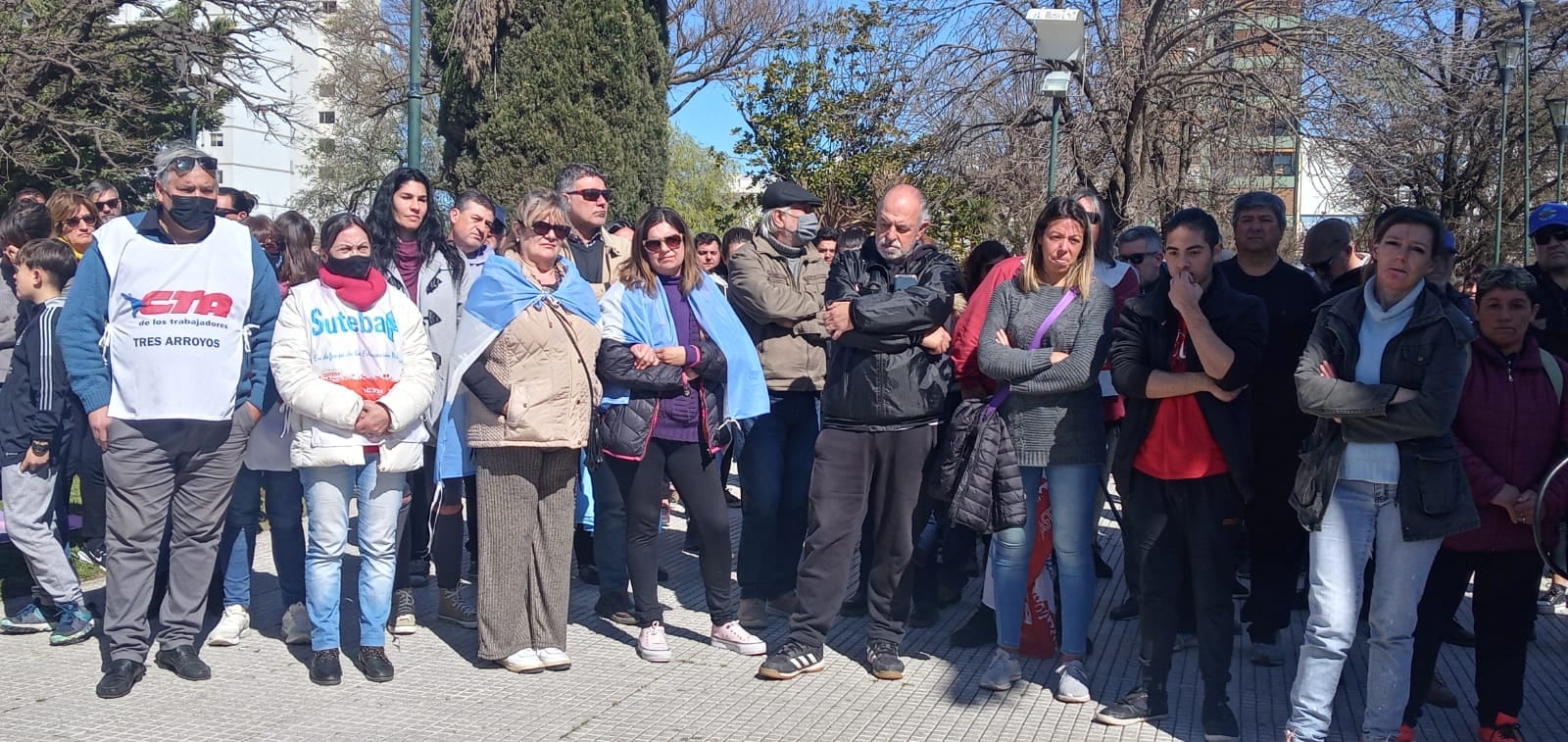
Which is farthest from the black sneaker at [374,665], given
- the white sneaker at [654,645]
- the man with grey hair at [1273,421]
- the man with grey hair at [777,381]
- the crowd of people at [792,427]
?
the man with grey hair at [1273,421]

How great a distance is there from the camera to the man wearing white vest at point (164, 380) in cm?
496

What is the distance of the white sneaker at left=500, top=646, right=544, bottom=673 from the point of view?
529 centimetres

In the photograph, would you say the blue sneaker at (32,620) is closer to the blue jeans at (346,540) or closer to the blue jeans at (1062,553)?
the blue jeans at (346,540)

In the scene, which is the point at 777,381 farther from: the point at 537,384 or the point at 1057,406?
the point at 1057,406

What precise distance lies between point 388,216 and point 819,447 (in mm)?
2267

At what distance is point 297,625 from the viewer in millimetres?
5691

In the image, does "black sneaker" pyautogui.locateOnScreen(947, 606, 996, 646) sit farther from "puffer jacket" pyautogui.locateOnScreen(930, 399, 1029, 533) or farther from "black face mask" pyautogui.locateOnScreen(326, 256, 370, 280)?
"black face mask" pyautogui.locateOnScreen(326, 256, 370, 280)

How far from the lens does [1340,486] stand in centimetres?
429

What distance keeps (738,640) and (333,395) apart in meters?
2.02

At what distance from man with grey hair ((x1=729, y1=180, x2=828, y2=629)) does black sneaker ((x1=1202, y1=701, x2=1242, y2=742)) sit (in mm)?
2048

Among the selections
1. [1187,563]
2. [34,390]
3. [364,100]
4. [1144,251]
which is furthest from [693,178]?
[1187,563]

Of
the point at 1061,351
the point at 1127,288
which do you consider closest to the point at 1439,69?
the point at 1127,288

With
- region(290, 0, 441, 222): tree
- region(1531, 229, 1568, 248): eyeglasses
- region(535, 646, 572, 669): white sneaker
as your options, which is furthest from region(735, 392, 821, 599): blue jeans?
region(290, 0, 441, 222): tree

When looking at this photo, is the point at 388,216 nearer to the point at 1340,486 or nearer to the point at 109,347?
the point at 109,347
